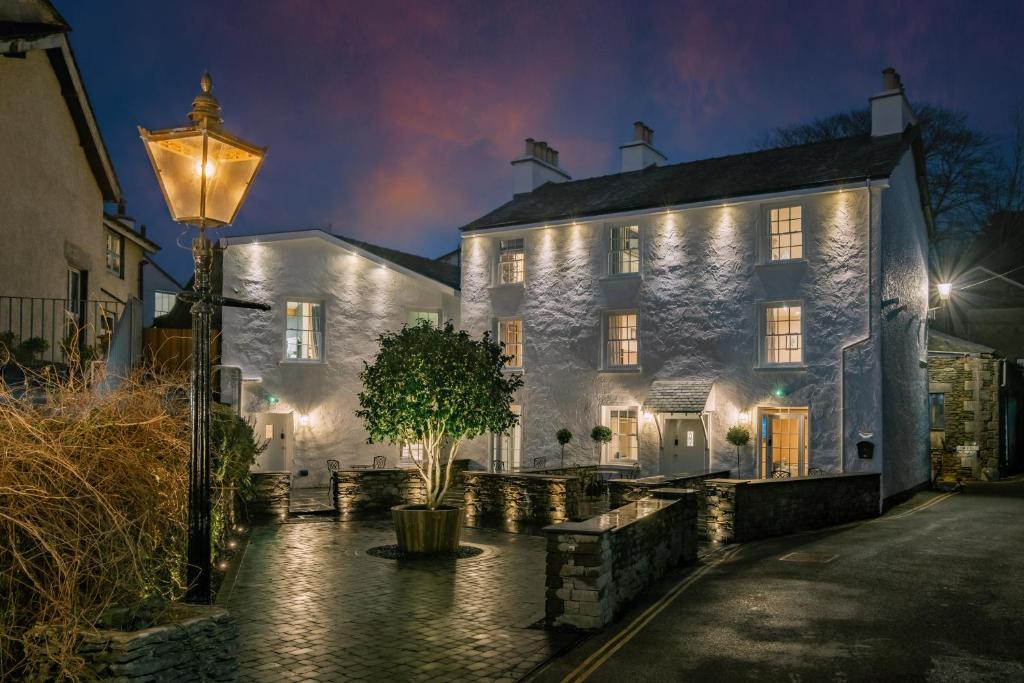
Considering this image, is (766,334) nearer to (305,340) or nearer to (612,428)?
(612,428)

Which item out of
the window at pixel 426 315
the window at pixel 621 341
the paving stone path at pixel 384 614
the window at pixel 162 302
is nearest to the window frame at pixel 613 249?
the window at pixel 621 341

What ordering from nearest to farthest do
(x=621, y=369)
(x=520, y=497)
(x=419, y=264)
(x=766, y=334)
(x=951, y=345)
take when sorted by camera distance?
(x=520, y=497)
(x=766, y=334)
(x=621, y=369)
(x=951, y=345)
(x=419, y=264)

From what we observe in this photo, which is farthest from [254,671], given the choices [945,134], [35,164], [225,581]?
[945,134]

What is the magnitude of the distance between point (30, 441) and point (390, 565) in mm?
7449

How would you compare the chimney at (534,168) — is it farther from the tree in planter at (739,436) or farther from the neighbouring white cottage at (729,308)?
the tree in planter at (739,436)

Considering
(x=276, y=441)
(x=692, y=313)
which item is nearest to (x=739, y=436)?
(x=692, y=313)

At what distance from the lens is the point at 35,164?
45.0ft

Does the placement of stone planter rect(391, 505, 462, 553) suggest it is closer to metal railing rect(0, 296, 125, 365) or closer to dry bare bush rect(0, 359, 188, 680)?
metal railing rect(0, 296, 125, 365)

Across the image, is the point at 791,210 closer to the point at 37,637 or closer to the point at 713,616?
the point at 713,616

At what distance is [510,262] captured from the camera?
1075 inches

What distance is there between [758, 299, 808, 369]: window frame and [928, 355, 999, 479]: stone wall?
8.71m

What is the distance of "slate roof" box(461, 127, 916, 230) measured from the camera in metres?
22.6

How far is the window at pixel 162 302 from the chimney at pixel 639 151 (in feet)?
79.1

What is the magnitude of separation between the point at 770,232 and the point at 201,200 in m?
19.1
